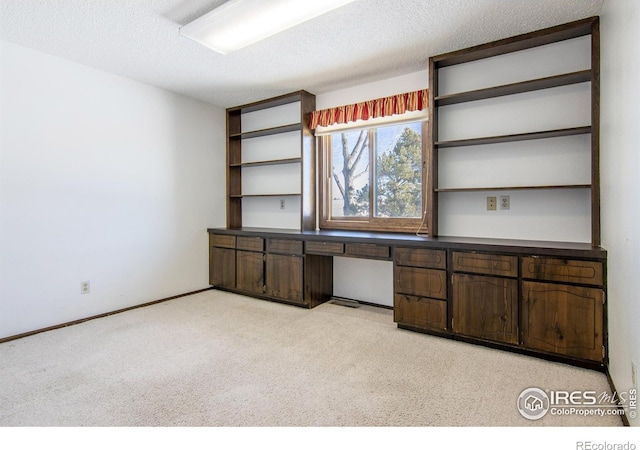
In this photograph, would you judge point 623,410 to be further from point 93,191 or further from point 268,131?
point 93,191

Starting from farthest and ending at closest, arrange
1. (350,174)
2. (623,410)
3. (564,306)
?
(350,174) < (564,306) < (623,410)

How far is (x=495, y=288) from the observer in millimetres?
2543

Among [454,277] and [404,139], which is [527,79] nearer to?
[404,139]

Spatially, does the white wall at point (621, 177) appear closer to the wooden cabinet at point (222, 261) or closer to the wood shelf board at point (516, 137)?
the wood shelf board at point (516, 137)

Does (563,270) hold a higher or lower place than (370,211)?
lower

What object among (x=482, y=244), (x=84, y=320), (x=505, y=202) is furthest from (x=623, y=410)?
(x=84, y=320)

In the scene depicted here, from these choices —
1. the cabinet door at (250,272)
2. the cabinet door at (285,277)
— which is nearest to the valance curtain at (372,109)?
the cabinet door at (285,277)

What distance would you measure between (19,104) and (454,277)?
3900mm

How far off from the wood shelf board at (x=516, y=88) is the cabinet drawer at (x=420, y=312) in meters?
1.80

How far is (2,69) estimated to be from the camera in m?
2.76

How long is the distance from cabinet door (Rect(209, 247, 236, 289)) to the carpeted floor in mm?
1035

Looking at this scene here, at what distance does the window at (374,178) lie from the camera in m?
3.53

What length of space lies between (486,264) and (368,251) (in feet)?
3.30

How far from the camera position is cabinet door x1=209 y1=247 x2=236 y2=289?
4215 mm
